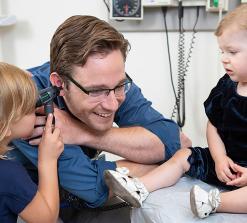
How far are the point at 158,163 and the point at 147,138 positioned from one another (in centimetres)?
11

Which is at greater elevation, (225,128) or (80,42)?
(80,42)

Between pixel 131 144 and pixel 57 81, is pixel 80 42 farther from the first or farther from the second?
pixel 131 144

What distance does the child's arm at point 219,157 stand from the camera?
1.32 meters

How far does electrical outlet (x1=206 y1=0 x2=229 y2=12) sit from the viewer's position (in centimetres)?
189

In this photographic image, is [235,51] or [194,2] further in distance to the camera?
[194,2]

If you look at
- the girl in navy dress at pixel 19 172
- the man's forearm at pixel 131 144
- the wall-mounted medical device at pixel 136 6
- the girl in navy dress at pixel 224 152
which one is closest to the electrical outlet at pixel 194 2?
the wall-mounted medical device at pixel 136 6

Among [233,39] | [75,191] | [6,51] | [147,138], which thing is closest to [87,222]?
[75,191]

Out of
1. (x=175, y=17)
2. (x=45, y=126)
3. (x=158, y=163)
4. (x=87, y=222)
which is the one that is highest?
(x=175, y=17)

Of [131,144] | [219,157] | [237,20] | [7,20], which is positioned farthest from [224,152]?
[7,20]

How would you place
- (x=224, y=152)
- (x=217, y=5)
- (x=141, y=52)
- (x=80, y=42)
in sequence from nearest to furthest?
(x=80, y=42), (x=224, y=152), (x=217, y=5), (x=141, y=52)

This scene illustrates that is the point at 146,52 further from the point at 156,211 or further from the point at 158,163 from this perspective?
the point at 156,211

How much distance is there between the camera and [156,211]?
3.88 ft

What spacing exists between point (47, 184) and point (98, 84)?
0.35 m

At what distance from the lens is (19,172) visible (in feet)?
3.65
